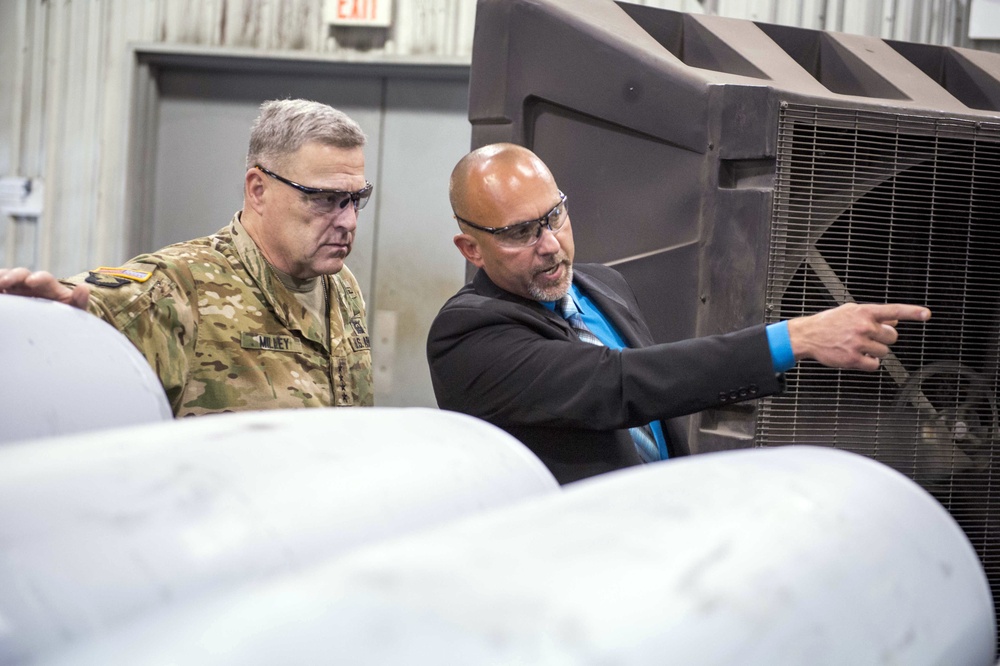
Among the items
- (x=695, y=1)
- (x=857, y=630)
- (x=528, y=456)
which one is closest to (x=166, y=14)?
(x=695, y=1)

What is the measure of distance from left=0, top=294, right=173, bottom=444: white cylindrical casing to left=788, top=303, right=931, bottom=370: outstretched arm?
0.87 metres

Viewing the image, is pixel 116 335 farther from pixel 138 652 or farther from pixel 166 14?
pixel 166 14

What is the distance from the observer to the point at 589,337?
6.08ft

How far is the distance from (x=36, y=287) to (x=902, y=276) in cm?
148

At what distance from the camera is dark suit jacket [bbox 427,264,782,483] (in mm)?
1534

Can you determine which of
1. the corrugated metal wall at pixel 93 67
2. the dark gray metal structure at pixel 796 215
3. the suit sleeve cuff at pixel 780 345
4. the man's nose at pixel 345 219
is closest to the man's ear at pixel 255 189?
the man's nose at pixel 345 219

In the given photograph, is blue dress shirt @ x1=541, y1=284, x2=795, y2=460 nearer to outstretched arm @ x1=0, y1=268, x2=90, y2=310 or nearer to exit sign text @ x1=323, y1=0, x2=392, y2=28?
outstretched arm @ x1=0, y1=268, x2=90, y2=310

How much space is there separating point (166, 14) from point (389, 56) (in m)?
1.06

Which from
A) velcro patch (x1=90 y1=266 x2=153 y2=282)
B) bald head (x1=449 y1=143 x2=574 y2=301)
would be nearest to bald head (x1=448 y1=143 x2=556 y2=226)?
bald head (x1=449 y1=143 x2=574 y2=301)

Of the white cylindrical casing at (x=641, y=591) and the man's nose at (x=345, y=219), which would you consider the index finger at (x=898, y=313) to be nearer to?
the white cylindrical casing at (x=641, y=591)

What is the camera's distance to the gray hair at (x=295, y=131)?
1.75 meters

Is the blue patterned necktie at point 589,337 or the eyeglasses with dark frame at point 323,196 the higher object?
the eyeglasses with dark frame at point 323,196

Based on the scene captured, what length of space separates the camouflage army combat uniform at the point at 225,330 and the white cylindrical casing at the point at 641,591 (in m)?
1.04

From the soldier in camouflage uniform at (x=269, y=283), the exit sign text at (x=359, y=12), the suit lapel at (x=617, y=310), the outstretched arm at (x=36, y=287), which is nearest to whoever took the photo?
the outstretched arm at (x=36, y=287)
